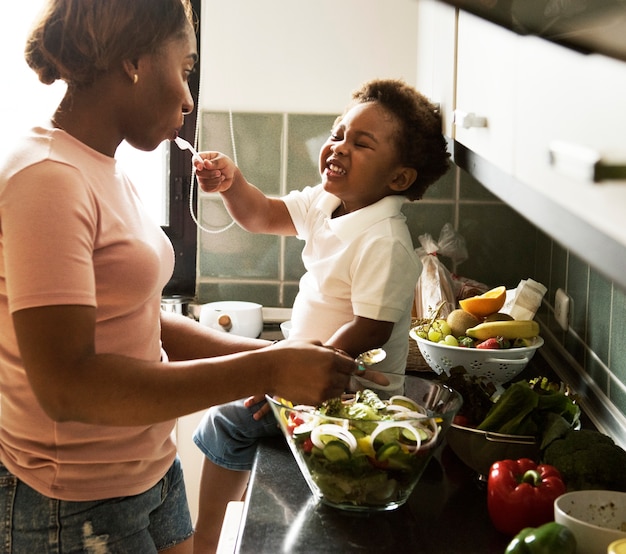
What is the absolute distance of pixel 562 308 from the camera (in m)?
2.10

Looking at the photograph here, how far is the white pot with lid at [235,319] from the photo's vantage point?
2.37 metres

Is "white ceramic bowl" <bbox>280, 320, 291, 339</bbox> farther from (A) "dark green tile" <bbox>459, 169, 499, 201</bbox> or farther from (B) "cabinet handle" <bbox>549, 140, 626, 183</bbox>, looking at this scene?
(B) "cabinet handle" <bbox>549, 140, 626, 183</bbox>

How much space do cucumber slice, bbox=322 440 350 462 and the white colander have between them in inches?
24.1

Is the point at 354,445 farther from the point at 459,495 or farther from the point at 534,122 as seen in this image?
the point at 534,122

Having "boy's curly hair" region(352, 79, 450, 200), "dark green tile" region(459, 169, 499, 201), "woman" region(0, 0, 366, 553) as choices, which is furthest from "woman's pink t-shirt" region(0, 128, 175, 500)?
"dark green tile" region(459, 169, 499, 201)

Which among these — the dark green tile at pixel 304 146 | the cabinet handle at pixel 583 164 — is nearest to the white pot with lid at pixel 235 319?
the dark green tile at pixel 304 146

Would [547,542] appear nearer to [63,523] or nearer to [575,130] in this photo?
[575,130]

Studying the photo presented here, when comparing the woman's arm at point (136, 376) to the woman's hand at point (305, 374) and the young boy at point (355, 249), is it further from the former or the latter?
the young boy at point (355, 249)

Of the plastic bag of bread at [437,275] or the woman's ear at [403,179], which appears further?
the plastic bag of bread at [437,275]

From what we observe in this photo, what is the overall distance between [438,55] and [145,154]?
100cm

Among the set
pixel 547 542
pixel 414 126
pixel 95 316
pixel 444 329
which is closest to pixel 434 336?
pixel 444 329

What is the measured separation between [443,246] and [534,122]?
4.70 ft

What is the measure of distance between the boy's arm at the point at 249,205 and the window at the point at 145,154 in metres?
0.63

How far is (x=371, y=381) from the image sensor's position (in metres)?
1.47
